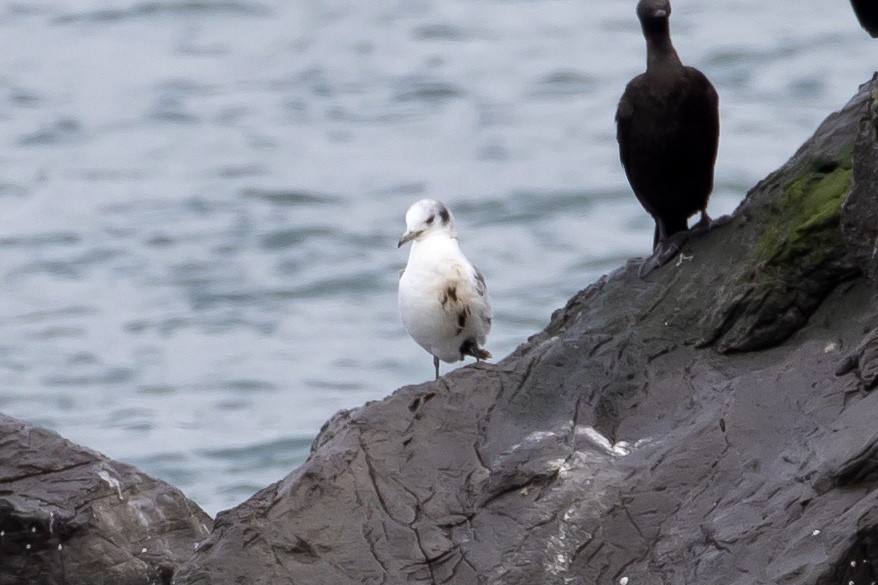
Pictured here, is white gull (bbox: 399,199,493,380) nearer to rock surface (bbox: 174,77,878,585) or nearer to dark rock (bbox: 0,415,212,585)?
rock surface (bbox: 174,77,878,585)

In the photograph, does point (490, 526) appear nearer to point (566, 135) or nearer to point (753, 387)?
point (753, 387)

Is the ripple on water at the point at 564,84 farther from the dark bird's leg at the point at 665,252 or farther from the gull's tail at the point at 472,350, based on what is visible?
the dark bird's leg at the point at 665,252

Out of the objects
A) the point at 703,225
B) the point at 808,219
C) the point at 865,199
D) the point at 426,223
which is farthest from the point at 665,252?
the point at 426,223

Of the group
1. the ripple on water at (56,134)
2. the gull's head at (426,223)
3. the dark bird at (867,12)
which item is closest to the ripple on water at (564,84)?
the ripple on water at (56,134)

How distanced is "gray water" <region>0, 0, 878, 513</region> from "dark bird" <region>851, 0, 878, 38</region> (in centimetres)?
499

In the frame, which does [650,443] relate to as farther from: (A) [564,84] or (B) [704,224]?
(A) [564,84]

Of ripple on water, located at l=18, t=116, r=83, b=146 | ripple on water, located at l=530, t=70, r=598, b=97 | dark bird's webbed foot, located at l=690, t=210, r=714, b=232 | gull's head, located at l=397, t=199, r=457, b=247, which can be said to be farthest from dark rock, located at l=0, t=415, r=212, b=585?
ripple on water, located at l=530, t=70, r=598, b=97

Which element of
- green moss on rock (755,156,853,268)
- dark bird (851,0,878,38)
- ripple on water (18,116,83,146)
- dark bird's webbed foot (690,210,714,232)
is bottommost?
ripple on water (18,116,83,146)

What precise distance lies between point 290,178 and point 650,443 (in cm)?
1074

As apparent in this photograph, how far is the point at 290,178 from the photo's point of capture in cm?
1641

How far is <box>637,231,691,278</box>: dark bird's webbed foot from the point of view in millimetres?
6973

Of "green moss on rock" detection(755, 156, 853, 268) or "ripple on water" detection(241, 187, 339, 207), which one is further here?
"ripple on water" detection(241, 187, 339, 207)

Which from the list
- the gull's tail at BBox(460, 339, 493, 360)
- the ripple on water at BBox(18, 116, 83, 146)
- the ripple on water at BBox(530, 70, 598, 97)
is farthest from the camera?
the ripple on water at BBox(530, 70, 598, 97)

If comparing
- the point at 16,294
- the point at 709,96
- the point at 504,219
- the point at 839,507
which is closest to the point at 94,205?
the point at 16,294
